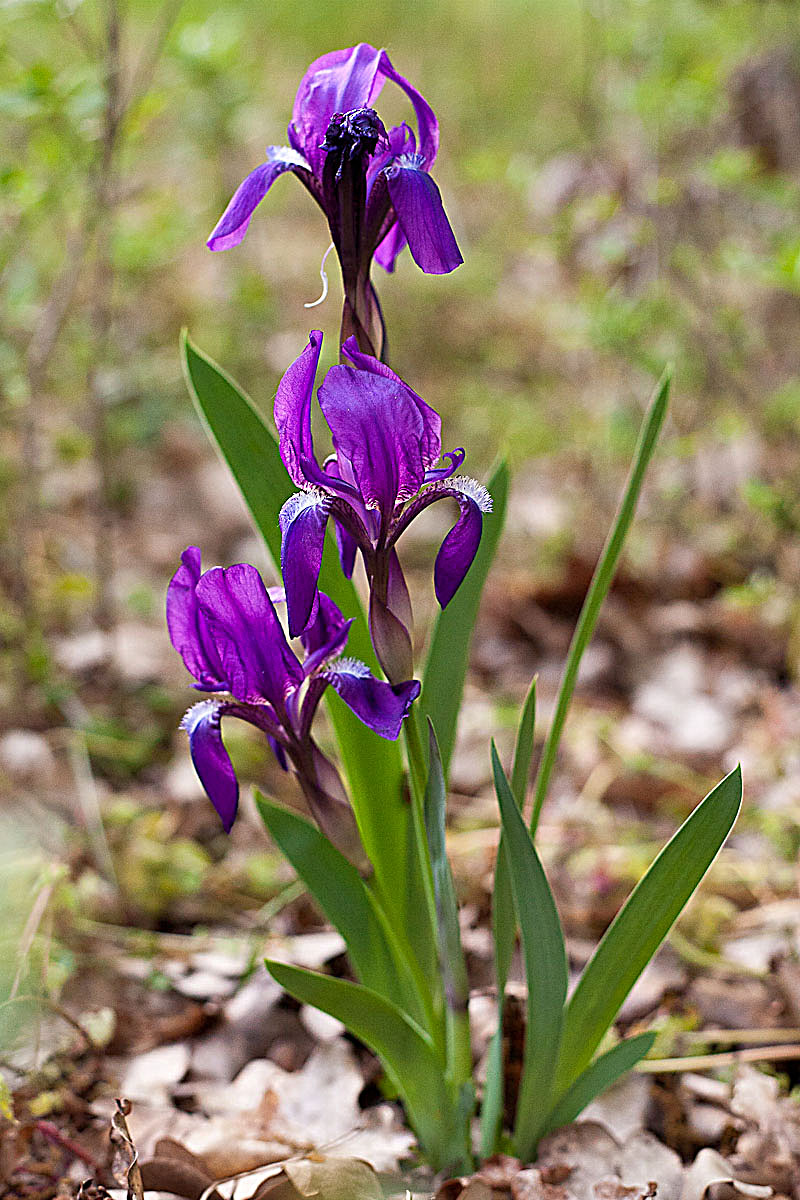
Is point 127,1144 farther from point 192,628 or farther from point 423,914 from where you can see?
point 192,628

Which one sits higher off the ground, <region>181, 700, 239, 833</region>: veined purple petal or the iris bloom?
the iris bloom

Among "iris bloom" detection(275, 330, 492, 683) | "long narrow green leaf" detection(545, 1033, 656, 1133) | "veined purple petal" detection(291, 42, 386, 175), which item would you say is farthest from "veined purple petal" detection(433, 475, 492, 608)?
"long narrow green leaf" detection(545, 1033, 656, 1133)

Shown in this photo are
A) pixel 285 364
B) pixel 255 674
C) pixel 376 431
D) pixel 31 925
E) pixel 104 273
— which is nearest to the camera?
pixel 376 431

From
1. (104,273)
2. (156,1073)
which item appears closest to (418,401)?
(156,1073)

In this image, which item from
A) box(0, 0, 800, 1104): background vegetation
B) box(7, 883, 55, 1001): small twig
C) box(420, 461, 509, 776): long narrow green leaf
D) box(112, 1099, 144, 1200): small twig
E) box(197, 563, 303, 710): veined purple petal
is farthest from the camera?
box(0, 0, 800, 1104): background vegetation

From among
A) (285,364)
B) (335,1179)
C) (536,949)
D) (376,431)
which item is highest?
(285,364)

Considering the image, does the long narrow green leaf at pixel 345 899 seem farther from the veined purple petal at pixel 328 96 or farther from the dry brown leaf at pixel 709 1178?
the veined purple petal at pixel 328 96

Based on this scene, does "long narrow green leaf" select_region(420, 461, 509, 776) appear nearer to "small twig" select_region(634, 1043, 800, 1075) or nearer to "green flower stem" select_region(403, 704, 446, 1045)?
"green flower stem" select_region(403, 704, 446, 1045)
